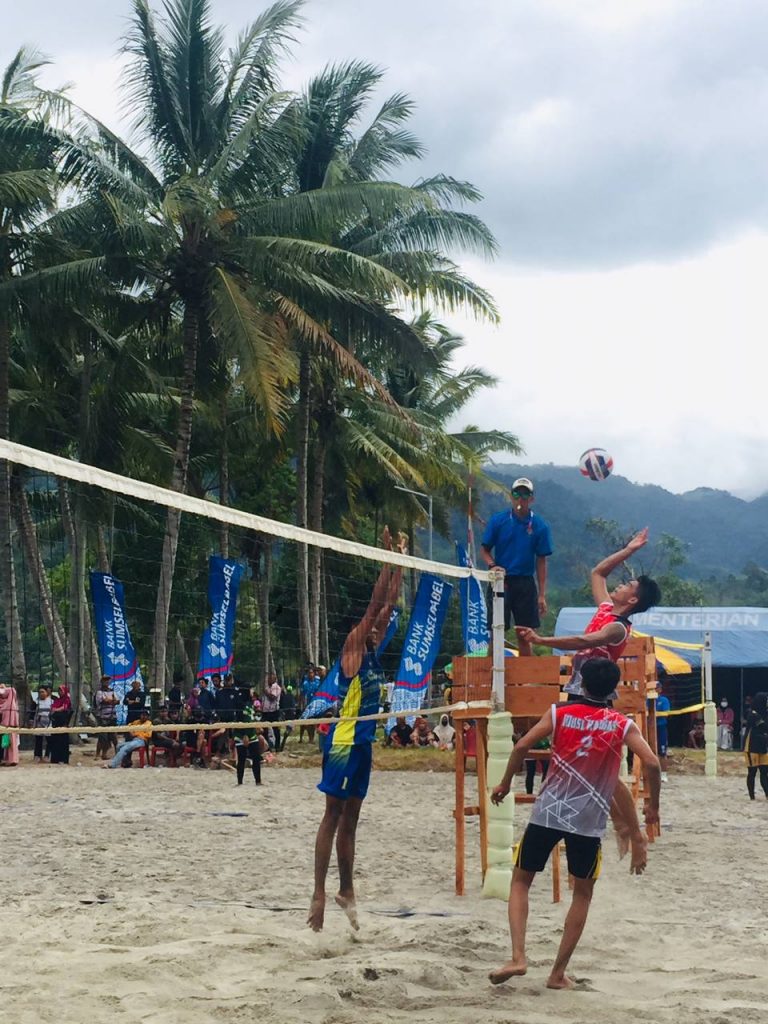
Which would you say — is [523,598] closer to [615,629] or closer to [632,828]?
[615,629]

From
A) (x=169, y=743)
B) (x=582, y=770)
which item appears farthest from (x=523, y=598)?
(x=169, y=743)

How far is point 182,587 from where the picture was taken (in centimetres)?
3597

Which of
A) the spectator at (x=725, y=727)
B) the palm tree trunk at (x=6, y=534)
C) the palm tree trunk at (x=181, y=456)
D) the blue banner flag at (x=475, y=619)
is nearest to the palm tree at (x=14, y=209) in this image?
the palm tree trunk at (x=6, y=534)

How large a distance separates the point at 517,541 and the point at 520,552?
71 mm

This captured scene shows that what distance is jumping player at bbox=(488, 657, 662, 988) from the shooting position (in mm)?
5281

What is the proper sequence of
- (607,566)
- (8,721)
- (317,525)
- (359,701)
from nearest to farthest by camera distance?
1. (359,701)
2. (607,566)
3. (8,721)
4. (317,525)

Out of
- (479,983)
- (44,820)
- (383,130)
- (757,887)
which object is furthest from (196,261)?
(479,983)

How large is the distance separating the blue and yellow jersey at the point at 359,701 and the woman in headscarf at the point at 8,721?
12433mm

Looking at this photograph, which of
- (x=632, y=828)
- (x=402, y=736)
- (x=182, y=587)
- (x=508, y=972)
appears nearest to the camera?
(x=508, y=972)

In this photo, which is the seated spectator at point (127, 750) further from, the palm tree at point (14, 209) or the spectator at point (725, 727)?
the spectator at point (725, 727)

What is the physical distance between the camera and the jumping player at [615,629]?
6.06 m

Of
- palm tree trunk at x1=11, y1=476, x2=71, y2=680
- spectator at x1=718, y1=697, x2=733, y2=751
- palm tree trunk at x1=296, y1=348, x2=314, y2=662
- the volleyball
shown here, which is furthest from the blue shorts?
spectator at x1=718, y1=697, x2=733, y2=751

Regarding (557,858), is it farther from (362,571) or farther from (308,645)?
(362,571)

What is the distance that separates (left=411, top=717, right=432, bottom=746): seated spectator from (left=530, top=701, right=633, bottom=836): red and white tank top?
18265mm
